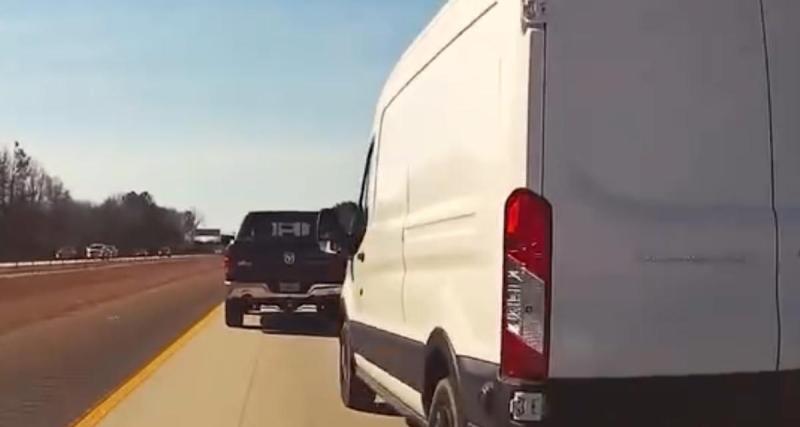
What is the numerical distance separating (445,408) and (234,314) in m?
18.3

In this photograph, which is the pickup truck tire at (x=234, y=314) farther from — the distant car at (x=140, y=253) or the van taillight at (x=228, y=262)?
the distant car at (x=140, y=253)

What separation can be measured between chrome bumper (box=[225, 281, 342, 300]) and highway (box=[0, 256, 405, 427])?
2.19ft

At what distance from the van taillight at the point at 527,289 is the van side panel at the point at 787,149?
3.37ft

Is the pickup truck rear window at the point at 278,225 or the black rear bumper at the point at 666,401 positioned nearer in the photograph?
the black rear bumper at the point at 666,401

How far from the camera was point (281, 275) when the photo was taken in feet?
76.5

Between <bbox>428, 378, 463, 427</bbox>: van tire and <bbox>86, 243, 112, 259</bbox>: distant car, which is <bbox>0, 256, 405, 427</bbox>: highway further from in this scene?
<bbox>86, 243, 112, 259</bbox>: distant car

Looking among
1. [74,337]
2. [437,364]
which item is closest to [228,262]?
[74,337]

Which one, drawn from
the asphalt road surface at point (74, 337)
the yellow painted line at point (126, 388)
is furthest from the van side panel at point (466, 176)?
the asphalt road surface at point (74, 337)

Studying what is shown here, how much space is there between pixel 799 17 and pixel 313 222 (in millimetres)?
20315

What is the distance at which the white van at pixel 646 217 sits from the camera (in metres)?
5.64

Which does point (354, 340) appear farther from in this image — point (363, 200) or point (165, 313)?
point (165, 313)

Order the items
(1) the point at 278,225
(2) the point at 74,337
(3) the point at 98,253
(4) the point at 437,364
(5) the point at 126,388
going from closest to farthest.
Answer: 1. (4) the point at 437,364
2. (5) the point at 126,388
3. (2) the point at 74,337
4. (1) the point at 278,225
5. (3) the point at 98,253

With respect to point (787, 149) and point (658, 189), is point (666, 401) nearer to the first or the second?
point (658, 189)

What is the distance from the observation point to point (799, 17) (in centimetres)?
585
